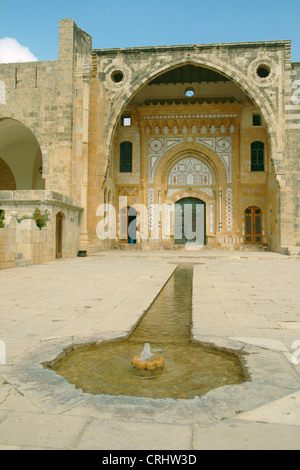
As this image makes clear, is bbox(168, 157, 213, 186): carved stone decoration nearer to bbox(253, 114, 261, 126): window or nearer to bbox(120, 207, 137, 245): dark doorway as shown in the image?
bbox(120, 207, 137, 245): dark doorway

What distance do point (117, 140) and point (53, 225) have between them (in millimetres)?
9718

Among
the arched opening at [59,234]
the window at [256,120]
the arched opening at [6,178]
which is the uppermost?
the window at [256,120]

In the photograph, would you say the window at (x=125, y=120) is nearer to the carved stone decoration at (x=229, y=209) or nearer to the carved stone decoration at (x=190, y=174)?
the carved stone decoration at (x=190, y=174)

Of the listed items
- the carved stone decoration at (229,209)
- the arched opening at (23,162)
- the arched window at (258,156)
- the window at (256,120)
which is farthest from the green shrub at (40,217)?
the window at (256,120)

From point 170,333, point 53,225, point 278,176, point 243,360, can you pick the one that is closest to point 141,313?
point 170,333

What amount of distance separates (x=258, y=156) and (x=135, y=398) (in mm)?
18757

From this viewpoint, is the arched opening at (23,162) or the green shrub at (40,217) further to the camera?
the arched opening at (23,162)

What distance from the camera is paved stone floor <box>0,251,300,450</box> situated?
1628 millimetres

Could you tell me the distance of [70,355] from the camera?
2.88m

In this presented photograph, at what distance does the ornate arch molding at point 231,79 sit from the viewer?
1566 cm

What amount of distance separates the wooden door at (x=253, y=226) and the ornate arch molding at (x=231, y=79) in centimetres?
416

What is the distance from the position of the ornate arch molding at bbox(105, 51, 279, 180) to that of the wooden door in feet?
13.7

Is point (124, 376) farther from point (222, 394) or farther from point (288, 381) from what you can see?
point (288, 381)

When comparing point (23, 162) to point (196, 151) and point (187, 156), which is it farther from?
point (196, 151)
